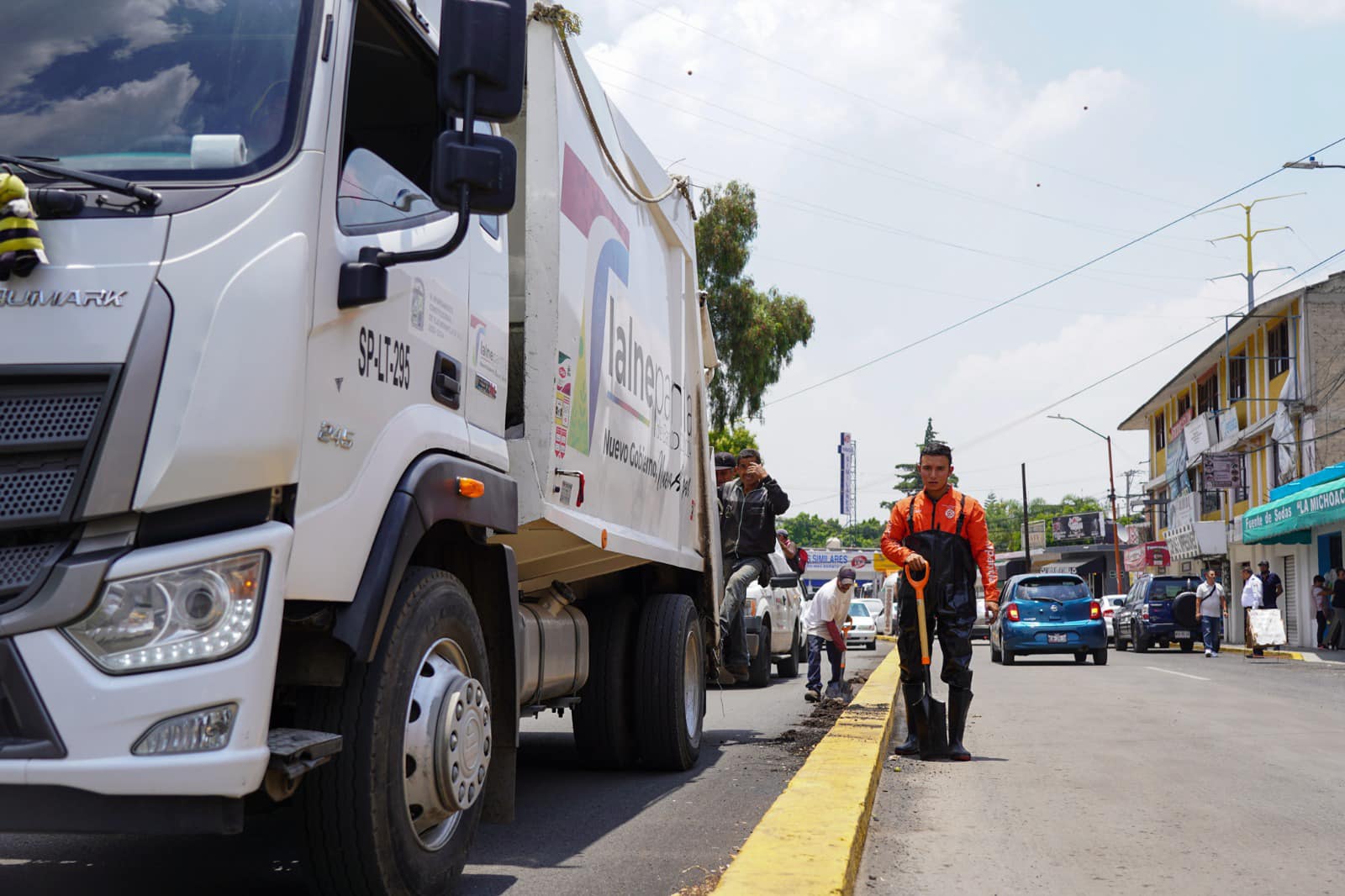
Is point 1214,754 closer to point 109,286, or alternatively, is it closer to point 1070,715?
point 1070,715

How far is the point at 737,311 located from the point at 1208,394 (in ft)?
75.9

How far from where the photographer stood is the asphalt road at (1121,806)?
4.80 metres

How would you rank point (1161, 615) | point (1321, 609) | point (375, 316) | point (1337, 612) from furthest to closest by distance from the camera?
1. point (1321, 609)
2. point (1161, 615)
3. point (1337, 612)
4. point (375, 316)

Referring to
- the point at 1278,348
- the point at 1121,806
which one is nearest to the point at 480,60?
the point at 1121,806

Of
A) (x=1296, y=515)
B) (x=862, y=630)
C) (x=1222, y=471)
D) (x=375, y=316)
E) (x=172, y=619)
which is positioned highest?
(x=1222, y=471)

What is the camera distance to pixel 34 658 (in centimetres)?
282

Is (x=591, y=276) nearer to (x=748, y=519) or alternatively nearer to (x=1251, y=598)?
(x=748, y=519)

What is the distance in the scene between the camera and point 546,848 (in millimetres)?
5137

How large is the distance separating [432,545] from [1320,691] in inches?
543

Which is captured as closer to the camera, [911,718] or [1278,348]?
[911,718]

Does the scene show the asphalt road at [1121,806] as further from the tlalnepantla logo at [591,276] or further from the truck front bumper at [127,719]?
the truck front bumper at [127,719]

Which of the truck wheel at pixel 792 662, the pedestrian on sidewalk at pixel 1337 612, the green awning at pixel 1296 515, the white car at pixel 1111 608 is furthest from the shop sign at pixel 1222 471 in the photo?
the truck wheel at pixel 792 662

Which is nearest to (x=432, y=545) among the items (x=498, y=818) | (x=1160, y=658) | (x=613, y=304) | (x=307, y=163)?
(x=498, y=818)

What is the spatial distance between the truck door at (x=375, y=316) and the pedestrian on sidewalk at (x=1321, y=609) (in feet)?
95.4
